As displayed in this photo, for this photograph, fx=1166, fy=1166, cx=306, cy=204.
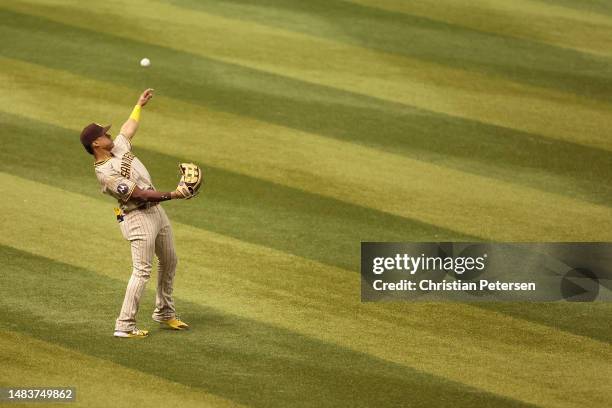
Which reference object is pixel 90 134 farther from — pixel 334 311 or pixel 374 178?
pixel 374 178

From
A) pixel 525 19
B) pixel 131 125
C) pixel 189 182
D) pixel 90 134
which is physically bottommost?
pixel 189 182

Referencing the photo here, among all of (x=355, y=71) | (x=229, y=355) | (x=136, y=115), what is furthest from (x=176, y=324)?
(x=355, y=71)

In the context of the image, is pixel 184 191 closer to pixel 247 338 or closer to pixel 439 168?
pixel 247 338

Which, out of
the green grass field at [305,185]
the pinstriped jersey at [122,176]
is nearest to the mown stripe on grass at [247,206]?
the green grass field at [305,185]

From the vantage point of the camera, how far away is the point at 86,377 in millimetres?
9305

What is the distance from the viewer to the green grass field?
963 centimetres

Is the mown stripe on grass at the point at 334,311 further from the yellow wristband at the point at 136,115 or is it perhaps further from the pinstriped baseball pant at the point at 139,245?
the yellow wristband at the point at 136,115

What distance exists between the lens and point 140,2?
1870cm

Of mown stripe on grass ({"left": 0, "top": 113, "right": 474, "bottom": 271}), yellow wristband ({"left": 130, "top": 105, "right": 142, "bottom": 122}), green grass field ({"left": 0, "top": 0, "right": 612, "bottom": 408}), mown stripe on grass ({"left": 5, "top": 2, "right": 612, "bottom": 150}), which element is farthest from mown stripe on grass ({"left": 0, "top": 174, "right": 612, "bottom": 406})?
mown stripe on grass ({"left": 5, "top": 2, "right": 612, "bottom": 150})

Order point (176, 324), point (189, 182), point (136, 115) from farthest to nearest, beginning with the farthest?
point (136, 115)
point (176, 324)
point (189, 182)

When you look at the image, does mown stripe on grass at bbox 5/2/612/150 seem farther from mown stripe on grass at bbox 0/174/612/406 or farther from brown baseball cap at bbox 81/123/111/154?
brown baseball cap at bbox 81/123/111/154

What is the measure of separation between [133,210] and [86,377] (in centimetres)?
153

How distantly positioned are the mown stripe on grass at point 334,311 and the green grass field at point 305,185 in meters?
0.03

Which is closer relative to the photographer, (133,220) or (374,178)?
(133,220)
